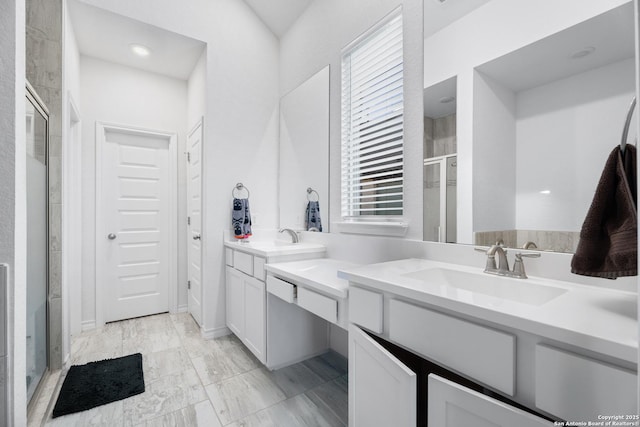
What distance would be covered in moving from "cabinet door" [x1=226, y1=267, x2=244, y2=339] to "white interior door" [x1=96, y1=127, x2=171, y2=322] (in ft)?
3.62

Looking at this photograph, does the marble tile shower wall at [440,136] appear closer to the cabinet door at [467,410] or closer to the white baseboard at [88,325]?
the cabinet door at [467,410]

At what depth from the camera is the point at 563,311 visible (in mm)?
778

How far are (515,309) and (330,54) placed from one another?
220 cm

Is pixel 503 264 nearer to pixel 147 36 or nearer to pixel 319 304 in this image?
pixel 319 304

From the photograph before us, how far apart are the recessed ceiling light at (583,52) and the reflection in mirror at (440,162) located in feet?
1.54

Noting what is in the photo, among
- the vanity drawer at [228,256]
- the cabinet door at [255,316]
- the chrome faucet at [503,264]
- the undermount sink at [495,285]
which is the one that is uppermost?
the chrome faucet at [503,264]

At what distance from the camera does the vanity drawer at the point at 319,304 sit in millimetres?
1419

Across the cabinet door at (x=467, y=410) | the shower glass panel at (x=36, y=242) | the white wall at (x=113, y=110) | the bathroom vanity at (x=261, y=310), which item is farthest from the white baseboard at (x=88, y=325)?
the cabinet door at (x=467, y=410)

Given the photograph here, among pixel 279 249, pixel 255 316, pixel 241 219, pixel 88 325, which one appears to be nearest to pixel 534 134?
pixel 279 249

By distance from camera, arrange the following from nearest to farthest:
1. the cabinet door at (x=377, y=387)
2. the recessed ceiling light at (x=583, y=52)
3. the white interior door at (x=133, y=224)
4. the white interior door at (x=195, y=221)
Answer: the cabinet door at (x=377, y=387)
the recessed ceiling light at (x=583, y=52)
the white interior door at (x=195, y=221)
the white interior door at (x=133, y=224)

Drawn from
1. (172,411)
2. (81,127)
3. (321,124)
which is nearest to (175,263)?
(81,127)

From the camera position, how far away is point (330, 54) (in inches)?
93.0

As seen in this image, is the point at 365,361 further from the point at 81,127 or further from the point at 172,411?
the point at 81,127

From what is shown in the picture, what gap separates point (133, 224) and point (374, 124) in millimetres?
2655
